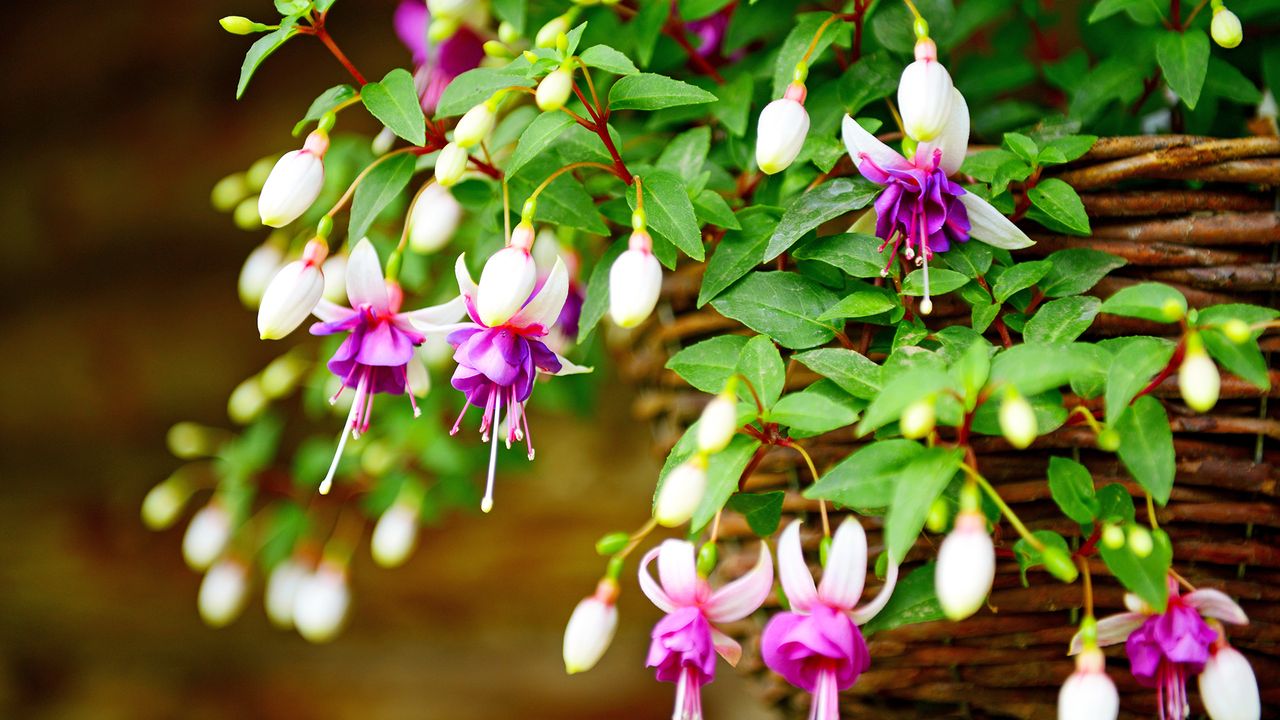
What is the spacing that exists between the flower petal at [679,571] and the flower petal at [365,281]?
0.24 m

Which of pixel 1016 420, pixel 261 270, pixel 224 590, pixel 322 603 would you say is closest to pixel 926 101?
pixel 1016 420

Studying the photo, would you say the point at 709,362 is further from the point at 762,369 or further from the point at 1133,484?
the point at 1133,484

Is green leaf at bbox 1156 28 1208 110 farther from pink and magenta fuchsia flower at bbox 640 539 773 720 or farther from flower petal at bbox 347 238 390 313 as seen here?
flower petal at bbox 347 238 390 313

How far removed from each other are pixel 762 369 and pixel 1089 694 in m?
0.24

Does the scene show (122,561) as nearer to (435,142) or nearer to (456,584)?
(456,584)

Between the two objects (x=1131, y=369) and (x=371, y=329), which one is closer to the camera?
(x=1131, y=369)

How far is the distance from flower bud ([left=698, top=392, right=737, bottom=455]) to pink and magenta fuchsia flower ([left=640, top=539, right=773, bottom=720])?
108 mm

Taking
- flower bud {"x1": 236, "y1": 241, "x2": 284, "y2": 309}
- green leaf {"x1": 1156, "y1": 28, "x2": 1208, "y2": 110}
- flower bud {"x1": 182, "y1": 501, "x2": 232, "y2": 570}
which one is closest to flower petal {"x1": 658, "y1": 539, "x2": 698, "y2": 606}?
green leaf {"x1": 1156, "y1": 28, "x2": 1208, "y2": 110}

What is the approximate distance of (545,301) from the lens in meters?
0.63

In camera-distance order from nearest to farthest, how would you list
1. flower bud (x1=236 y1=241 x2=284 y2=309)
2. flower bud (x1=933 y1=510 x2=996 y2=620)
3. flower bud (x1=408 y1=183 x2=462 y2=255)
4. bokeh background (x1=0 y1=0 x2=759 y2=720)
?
flower bud (x1=933 y1=510 x2=996 y2=620), flower bud (x1=408 y1=183 x2=462 y2=255), flower bud (x1=236 y1=241 x2=284 y2=309), bokeh background (x1=0 y1=0 x2=759 y2=720)

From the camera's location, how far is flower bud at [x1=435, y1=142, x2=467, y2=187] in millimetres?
631

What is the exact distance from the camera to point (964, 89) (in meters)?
0.84

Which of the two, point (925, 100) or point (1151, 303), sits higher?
point (925, 100)

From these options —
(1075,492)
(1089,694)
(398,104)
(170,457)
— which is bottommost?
(1089,694)
